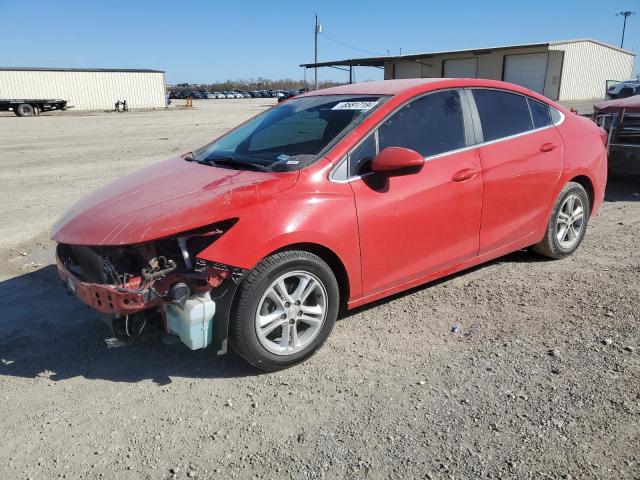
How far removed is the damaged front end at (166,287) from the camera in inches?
114

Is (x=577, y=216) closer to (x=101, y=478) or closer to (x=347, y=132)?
(x=347, y=132)

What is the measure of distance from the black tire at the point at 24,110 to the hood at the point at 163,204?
121 feet

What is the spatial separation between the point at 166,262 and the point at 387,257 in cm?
143

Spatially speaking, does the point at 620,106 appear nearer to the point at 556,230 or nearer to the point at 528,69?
the point at 556,230

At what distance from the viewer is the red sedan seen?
9.71 feet

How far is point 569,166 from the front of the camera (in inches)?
185

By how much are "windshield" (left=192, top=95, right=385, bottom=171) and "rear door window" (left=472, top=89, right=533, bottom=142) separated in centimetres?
94

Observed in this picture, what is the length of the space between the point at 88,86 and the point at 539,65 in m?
35.8

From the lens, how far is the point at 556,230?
4.84 m

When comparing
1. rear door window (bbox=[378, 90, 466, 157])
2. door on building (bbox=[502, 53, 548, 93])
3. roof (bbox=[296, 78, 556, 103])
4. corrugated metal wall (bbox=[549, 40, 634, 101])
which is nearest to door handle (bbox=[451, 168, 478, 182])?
rear door window (bbox=[378, 90, 466, 157])

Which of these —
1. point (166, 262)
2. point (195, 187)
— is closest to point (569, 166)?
point (195, 187)

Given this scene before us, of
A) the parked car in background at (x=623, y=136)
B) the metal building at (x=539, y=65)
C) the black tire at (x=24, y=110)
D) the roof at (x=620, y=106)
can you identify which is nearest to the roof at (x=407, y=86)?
the parked car in background at (x=623, y=136)

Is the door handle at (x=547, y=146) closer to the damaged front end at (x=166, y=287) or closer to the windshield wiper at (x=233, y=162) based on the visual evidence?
the windshield wiper at (x=233, y=162)

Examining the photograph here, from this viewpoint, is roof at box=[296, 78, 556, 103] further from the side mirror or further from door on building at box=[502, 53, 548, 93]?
door on building at box=[502, 53, 548, 93]
